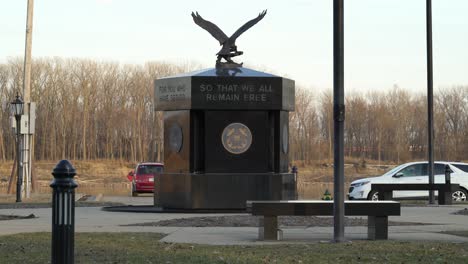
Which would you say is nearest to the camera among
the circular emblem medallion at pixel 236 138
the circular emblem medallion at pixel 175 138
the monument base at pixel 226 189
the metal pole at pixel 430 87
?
the monument base at pixel 226 189

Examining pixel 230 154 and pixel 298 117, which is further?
pixel 298 117

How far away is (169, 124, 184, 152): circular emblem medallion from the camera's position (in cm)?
2284

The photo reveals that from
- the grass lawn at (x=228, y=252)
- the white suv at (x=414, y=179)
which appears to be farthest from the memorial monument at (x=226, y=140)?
the white suv at (x=414, y=179)

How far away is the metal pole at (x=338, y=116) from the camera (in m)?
13.8

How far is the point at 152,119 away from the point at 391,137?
79.9ft

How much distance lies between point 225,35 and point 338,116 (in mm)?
10659

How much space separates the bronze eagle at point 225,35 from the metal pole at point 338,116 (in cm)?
1005

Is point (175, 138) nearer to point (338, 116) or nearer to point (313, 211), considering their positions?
point (313, 211)

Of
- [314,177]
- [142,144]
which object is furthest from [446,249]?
[142,144]

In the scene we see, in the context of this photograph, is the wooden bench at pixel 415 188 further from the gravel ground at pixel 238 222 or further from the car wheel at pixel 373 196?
the gravel ground at pixel 238 222

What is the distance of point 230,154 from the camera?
22.5 metres

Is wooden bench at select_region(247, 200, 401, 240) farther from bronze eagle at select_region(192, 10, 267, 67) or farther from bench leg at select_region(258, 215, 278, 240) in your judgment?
bronze eagle at select_region(192, 10, 267, 67)

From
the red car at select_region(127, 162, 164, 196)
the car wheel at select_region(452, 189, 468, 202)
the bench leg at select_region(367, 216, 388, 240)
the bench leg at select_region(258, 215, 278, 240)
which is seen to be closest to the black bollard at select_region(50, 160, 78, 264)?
the bench leg at select_region(258, 215, 278, 240)

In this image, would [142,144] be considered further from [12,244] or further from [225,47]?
[12,244]
